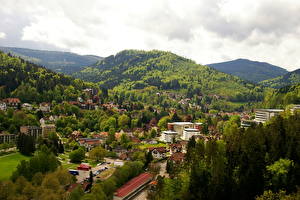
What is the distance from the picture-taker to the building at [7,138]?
2404 inches

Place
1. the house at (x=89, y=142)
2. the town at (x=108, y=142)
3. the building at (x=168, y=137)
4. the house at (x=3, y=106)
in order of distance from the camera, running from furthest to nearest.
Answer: the building at (x=168, y=137) → the house at (x=3, y=106) → the house at (x=89, y=142) → the town at (x=108, y=142)

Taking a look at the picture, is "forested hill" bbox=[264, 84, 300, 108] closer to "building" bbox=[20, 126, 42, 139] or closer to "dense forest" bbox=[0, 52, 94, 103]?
"dense forest" bbox=[0, 52, 94, 103]

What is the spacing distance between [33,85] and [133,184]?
74738 mm

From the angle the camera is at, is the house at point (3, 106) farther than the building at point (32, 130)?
Yes

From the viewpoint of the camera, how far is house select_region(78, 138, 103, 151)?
72.2 metres

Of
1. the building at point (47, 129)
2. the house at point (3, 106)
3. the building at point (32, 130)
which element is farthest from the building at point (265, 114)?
the house at point (3, 106)

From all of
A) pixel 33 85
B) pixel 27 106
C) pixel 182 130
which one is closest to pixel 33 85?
pixel 33 85

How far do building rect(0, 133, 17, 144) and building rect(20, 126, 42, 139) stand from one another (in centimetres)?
328

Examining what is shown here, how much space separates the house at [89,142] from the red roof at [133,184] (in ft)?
81.7

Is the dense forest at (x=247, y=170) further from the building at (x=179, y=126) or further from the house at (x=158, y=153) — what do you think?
the building at (x=179, y=126)

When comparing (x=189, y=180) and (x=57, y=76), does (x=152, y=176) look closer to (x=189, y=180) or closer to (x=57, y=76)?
(x=189, y=180)

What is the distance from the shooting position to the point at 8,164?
48.1m

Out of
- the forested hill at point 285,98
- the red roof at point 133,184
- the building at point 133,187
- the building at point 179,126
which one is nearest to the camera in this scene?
the building at point 133,187

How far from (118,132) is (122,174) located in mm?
43274
